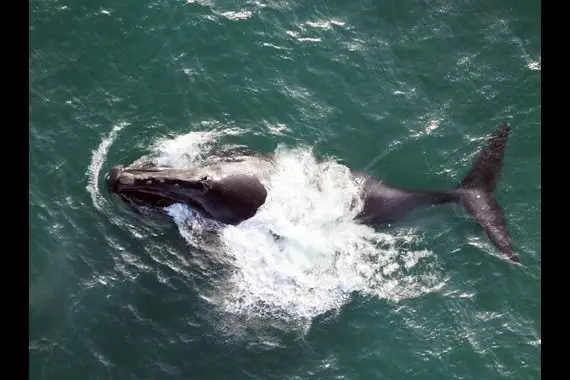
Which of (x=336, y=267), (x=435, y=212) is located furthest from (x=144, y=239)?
(x=435, y=212)

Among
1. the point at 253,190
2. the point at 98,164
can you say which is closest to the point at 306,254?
the point at 253,190

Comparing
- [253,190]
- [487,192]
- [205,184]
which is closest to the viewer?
[205,184]

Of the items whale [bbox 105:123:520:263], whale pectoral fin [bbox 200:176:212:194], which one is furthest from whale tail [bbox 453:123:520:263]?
whale pectoral fin [bbox 200:176:212:194]

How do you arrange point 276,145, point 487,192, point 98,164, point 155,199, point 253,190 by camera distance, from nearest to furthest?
point 155,199 < point 253,190 < point 487,192 < point 98,164 < point 276,145

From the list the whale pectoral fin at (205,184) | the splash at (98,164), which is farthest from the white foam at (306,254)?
the splash at (98,164)

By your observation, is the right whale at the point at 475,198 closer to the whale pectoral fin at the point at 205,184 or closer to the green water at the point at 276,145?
the green water at the point at 276,145

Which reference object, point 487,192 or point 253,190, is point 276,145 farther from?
A: point 487,192

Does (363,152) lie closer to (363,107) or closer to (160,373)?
(363,107)
